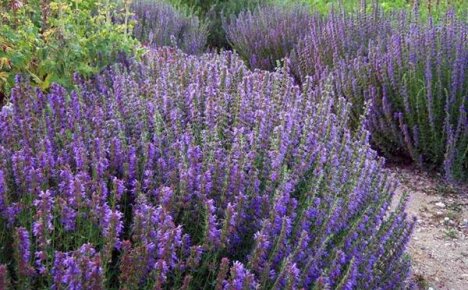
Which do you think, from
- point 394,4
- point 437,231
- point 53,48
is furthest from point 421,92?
point 394,4

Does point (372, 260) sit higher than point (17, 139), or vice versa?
point (17, 139)

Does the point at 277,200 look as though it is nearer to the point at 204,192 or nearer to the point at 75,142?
the point at 204,192

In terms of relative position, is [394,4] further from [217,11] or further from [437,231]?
[437,231]

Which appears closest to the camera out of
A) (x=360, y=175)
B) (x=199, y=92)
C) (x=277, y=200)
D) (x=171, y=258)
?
(x=171, y=258)

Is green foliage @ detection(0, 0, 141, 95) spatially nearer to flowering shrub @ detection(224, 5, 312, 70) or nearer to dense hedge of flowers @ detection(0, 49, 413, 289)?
dense hedge of flowers @ detection(0, 49, 413, 289)

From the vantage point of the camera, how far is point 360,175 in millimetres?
2199

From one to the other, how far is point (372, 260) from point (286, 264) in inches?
22.9

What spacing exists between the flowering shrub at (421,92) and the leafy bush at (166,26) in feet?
6.71

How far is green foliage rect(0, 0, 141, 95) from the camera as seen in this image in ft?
9.32

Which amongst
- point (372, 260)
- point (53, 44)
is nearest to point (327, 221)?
point (372, 260)

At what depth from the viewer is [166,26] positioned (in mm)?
5949

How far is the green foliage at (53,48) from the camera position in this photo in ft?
9.32

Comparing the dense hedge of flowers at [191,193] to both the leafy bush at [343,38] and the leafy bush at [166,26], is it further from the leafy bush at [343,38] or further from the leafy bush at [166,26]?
the leafy bush at [166,26]

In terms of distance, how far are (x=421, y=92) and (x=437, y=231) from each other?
88 cm
